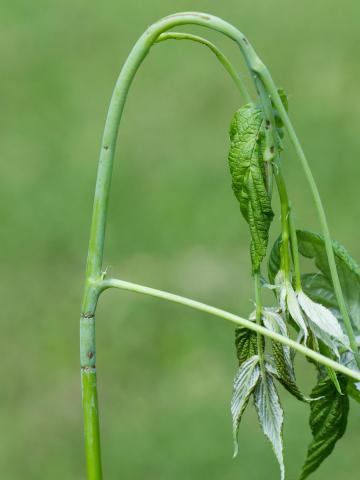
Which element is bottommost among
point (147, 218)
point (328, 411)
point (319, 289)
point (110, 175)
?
point (328, 411)

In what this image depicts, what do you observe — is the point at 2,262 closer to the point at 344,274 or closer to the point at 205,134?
the point at 205,134

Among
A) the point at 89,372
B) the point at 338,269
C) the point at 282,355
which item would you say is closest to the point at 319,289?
the point at 338,269

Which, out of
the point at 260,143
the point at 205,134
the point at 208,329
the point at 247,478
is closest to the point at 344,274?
the point at 260,143

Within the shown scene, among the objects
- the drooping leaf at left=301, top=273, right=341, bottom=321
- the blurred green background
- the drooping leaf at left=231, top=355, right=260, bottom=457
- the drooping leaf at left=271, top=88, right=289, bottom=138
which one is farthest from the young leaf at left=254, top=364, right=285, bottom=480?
the blurred green background

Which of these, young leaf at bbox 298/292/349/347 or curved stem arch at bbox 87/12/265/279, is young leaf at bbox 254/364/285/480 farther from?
curved stem arch at bbox 87/12/265/279

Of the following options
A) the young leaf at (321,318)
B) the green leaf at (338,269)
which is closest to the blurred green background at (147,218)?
the green leaf at (338,269)

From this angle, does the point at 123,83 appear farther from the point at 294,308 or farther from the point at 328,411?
the point at 328,411

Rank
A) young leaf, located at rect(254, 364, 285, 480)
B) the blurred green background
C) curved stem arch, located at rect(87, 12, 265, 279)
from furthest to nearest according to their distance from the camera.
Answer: the blurred green background < young leaf, located at rect(254, 364, 285, 480) < curved stem arch, located at rect(87, 12, 265, 279)
